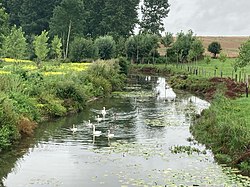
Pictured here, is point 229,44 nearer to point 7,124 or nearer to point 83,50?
point 83,50

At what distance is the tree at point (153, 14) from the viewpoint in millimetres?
111500

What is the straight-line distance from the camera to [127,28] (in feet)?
335

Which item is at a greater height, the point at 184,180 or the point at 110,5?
the point at 110,5

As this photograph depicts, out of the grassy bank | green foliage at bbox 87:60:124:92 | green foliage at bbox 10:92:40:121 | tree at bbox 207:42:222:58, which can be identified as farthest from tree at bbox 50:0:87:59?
green foliage at bbox 10:92:40:121

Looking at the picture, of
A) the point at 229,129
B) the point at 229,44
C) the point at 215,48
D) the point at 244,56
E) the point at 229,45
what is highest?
the point at 229,44

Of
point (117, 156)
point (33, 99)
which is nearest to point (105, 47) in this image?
point (33, 99)

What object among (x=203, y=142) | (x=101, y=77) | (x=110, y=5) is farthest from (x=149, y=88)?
(x=110, y=5)

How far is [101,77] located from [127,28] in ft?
184

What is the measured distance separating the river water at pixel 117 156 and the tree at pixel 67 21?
5310 cm

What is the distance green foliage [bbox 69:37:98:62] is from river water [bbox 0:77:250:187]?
122 feet

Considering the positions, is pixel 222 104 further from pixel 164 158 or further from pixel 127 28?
pixel 127 28

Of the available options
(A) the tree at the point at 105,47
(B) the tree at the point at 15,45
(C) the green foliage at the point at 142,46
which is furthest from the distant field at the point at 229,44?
(B) the tree at the point at 15,45

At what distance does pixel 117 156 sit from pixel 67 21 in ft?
220

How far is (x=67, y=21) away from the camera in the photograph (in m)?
86.1
